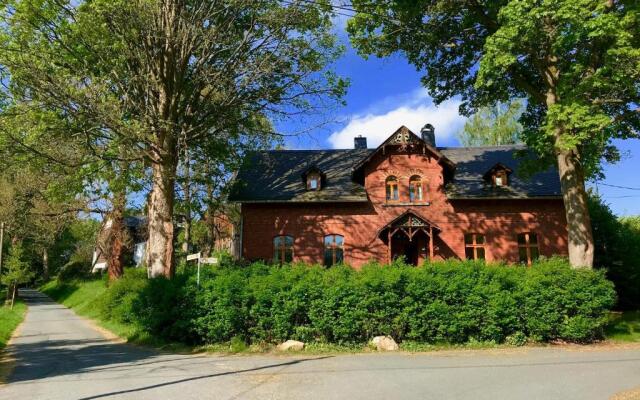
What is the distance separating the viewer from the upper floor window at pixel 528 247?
2331cm

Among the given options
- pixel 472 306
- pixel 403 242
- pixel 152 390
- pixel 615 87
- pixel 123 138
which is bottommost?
pixel 152 390

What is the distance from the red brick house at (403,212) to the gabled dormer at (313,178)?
5 cm

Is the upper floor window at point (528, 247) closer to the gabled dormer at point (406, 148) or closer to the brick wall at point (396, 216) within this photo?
the brick wall at point (396, 216)

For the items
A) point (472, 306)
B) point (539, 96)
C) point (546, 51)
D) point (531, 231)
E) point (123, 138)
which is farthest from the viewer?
point (531, 231)

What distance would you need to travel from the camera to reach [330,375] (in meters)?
9.78

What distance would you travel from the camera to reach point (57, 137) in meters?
16.0

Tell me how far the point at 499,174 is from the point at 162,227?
1652 centimetres

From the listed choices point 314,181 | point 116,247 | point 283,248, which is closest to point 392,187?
Result: point 314,181

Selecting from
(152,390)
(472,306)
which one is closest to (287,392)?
(152,390)

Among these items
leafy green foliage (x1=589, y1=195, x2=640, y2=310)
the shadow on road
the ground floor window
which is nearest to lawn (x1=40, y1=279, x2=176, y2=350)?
the shadow on road

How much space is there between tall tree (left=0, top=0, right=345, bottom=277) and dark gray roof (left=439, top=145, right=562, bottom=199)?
30.4ft

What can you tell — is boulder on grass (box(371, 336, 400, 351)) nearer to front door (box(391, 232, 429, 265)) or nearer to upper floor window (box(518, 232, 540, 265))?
front door (box(391, 232, 429, 265))

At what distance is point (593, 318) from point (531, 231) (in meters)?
9.70

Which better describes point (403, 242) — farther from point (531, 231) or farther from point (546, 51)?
point (546, 51)
